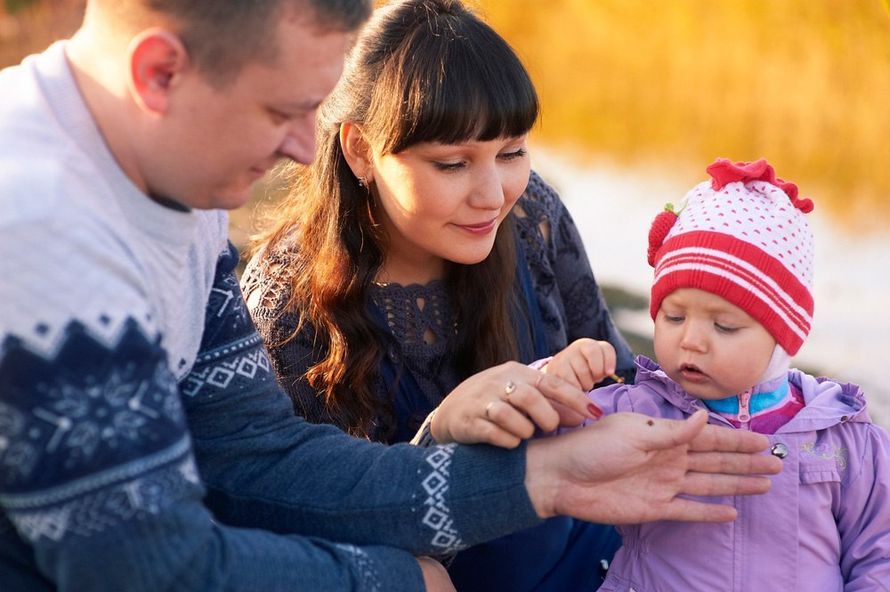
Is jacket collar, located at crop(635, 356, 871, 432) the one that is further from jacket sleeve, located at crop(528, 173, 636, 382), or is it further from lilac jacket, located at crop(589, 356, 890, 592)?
jacket sleeve, located at crop(528, 173, 636, 382)

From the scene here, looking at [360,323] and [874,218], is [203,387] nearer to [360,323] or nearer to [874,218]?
[360,323]

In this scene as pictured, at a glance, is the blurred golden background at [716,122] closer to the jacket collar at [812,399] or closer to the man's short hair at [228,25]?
the jacket collar at [812,399]

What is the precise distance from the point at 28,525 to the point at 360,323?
113 centimetres

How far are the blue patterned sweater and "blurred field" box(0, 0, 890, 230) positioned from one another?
9.44ft

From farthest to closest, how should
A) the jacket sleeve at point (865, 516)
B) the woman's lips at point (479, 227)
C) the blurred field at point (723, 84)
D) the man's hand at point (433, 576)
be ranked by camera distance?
the blurred field at point (723, 84), the woman's lips at point (479, 227), the jacket sleeve at point (865, 516), the man's hand at point (433, 576)

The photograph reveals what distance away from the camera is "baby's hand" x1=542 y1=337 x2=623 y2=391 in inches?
76.4

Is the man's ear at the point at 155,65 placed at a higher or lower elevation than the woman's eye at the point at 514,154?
higher

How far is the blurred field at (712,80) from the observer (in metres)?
4.88

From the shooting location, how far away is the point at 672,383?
2.07 m

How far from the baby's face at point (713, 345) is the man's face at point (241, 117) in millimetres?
763

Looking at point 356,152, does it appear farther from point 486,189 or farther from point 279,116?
point 279,116

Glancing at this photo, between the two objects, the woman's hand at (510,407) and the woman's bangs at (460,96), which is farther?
the woman's bangs at (460,96)

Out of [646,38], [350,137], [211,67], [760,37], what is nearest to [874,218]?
[760,37]

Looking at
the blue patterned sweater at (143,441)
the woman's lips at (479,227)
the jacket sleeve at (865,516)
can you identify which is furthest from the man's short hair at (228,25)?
the jacket sleeve at (865,516)
